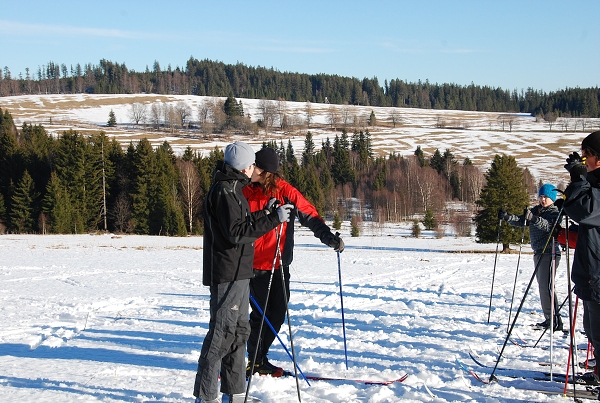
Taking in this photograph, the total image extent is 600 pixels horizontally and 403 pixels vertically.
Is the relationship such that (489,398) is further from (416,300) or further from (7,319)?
(7,319)

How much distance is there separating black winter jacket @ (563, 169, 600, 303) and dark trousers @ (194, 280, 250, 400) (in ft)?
9.10

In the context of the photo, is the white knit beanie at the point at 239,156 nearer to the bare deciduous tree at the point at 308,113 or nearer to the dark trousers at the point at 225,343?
the dark trousers at the point at 225,343

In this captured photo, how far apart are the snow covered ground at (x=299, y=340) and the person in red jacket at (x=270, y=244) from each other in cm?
41

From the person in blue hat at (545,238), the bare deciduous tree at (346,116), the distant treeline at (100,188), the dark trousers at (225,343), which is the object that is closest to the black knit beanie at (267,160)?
the dark trousers at (225,343)

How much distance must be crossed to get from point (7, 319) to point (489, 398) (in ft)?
→ 23.2

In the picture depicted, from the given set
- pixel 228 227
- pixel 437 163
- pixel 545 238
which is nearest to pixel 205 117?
pixel 437 163

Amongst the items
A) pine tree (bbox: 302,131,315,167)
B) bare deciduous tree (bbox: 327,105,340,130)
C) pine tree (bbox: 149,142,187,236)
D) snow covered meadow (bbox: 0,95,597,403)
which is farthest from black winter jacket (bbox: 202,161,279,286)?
bare deciduous tree (bbox: 327,105,340,130)

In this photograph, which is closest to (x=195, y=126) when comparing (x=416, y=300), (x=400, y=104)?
(x=400, y=104)

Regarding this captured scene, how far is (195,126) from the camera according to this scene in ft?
388

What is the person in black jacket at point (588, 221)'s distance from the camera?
4047mm

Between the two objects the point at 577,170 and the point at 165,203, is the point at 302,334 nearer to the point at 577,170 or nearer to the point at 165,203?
the point at 577,170

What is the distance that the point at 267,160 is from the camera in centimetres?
482

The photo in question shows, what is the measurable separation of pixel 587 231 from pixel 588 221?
186 mm

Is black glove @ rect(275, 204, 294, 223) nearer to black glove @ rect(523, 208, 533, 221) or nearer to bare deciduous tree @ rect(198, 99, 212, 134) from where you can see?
black glove @ rect(523, 208, 533, 221)
